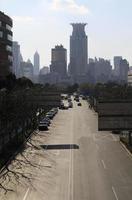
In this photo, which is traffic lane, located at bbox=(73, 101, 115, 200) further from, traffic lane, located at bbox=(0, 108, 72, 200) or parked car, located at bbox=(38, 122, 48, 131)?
parked car, located at bbox=(38, 122, 48, 131)

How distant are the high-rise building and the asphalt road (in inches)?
2369

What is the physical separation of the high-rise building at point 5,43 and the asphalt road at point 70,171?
6017cm

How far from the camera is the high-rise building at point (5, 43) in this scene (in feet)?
441

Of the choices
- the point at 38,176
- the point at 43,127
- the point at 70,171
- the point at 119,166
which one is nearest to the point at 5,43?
the point at 43,127

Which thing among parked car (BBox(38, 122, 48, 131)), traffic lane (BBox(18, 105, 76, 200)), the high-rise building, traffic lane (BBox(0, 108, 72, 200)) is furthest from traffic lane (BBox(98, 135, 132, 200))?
the high-rise building

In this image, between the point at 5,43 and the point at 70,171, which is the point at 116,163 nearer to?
the point at 70,171

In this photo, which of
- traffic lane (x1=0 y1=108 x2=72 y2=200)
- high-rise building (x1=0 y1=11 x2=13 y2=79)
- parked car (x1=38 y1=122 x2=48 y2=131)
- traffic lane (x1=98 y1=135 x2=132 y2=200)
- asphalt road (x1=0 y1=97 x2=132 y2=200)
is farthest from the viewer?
high-rise building (x1=0 y1=11 x2=13 y2=79)

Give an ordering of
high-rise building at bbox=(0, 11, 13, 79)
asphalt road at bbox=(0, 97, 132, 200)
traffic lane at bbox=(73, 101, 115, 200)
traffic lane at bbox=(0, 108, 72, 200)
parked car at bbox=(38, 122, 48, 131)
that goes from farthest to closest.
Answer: high-rise building at bbox=(0, 11, 13, 79), parked car at bbox=(38, 122, 48, 131), traffic lane at bbox=(0, 108, 72, 200), asphalt road at bbox=(0, 97, 132, 200), traffic lane at bbox=(73, 101, 115, 200)

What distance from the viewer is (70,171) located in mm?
47750

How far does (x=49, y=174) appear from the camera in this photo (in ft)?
151

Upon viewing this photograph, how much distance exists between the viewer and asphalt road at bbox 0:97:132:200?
37.9 m

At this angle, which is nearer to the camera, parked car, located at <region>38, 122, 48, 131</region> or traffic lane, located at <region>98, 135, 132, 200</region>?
traffic lane, located at <region>98, 135, 132, 200</region>

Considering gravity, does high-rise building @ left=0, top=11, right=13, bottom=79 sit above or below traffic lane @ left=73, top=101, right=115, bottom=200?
above

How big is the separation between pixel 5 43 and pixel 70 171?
Answer: 9619 centimetres
